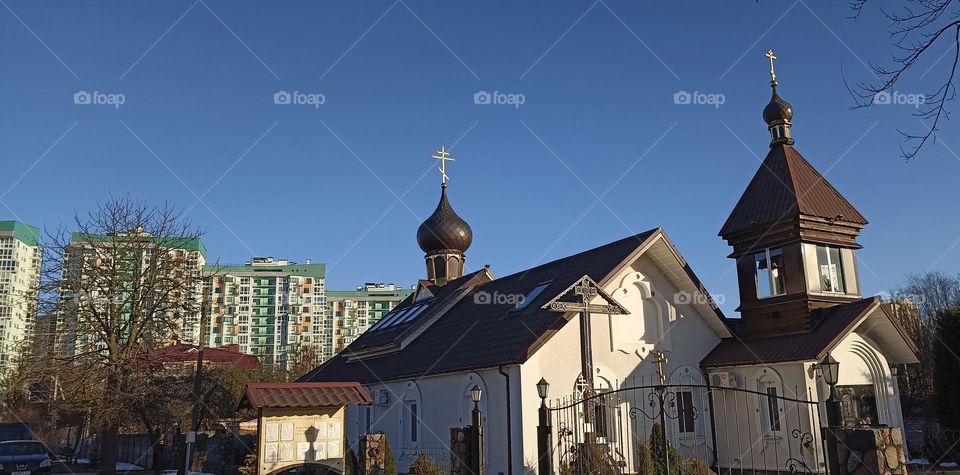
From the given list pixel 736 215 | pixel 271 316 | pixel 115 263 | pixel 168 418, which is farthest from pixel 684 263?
pixel 271 316

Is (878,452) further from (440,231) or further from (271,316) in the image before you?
(271,316)

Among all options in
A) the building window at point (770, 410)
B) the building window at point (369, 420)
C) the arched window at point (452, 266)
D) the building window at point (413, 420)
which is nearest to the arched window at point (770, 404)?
the building window at point (770, 410)

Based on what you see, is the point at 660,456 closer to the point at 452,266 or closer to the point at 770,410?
the point at 770,410

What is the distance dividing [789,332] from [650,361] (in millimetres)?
3457

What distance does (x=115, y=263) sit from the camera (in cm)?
2042

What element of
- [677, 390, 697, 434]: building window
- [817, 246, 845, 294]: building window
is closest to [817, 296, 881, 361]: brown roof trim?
[817, 246, 845, 294]: building window

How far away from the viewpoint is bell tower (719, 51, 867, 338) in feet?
58.9

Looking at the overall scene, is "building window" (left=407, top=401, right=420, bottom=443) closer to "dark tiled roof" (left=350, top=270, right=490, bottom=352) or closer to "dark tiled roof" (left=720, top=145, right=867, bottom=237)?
"dark tiled roof" (left=350, top=270, right=490, bottom=352)

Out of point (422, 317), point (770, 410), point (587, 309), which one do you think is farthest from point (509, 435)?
point (422, 317)

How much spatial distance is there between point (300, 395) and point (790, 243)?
12531 mm

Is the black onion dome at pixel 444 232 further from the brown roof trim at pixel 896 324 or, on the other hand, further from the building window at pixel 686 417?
the brown roof trim at pixel 896 324

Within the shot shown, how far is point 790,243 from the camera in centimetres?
1820

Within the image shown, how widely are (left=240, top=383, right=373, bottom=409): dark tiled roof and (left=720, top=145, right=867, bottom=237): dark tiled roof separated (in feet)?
37.4

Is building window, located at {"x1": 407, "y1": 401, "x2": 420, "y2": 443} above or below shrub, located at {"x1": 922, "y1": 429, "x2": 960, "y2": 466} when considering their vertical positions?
above
